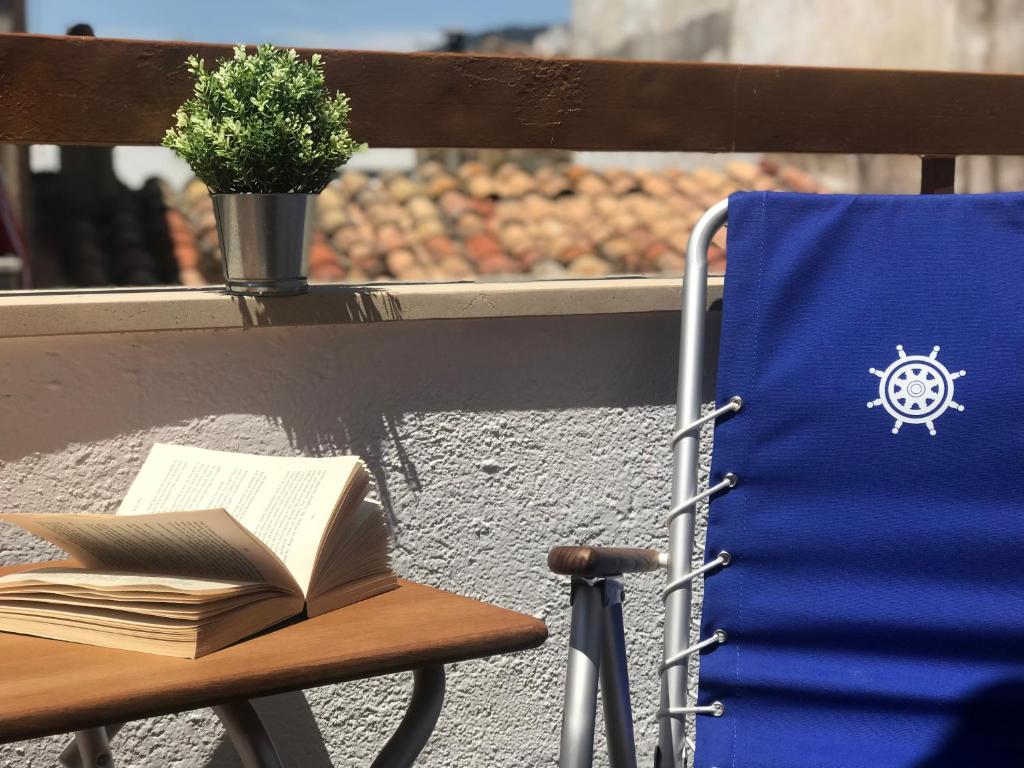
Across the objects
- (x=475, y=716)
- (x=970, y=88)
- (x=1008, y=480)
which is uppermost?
(x=970, y=88)

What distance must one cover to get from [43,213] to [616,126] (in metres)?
6.77

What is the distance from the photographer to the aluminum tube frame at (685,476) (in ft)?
5.37

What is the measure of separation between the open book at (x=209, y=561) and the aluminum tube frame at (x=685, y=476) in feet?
1.43

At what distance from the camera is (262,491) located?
1.37 m

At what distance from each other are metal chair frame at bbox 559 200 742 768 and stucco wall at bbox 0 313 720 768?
27cm

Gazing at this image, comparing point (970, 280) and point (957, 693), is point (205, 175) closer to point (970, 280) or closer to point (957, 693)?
point (970, 280)

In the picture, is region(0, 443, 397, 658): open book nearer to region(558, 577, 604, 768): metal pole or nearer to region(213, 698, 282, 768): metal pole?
region(213, 698, 282, 768): metal pole

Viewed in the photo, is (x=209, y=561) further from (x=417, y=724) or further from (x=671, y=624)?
(x=671, y=624)

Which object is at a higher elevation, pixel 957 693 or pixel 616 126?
pixel 616 126

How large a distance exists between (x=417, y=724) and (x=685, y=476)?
603mm

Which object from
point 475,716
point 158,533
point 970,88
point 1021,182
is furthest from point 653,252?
point 158,533

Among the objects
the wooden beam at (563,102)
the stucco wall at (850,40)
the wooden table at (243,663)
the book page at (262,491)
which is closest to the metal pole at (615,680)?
the wooden table at (243,663)

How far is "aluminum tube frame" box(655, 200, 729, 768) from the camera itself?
164 centimetres

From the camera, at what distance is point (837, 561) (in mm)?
1630
